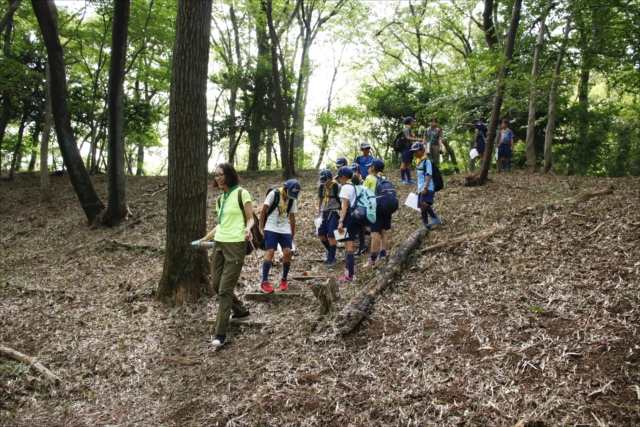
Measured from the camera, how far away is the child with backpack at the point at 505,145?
12.3 meters

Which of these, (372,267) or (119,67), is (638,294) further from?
(119,67)

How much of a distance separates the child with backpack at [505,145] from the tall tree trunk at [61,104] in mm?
12549

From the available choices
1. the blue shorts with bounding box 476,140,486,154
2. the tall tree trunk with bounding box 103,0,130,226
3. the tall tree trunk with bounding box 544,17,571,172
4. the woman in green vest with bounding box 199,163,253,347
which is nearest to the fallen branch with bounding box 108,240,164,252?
the tall tree trunk with bounding box 103,0,130,226

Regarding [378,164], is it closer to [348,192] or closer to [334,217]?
[348,192]

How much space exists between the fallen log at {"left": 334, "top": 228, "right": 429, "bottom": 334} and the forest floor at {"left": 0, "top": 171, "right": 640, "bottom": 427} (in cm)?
12

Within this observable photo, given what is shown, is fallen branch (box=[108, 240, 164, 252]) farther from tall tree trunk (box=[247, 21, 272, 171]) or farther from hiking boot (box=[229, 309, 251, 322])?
tall tree trunk (box=[247, 21, 272, 171])

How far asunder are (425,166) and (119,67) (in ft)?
27.0

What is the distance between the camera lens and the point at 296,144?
24312 mm

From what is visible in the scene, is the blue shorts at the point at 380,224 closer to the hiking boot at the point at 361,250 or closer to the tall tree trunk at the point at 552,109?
the hiking boot at the point at 361,250

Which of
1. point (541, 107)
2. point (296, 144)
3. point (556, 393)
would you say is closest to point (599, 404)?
point (556, 393)

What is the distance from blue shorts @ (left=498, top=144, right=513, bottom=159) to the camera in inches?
501

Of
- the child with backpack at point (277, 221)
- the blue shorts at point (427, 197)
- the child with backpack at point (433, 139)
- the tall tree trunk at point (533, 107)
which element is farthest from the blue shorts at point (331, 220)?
the tall tree trunk at point (533, 107)

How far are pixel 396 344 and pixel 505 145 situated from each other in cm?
1058

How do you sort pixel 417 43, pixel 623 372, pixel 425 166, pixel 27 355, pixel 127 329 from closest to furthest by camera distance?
1. pixel 623 372
2. pixel 27 355
3. pixel 127 329
4. pixel 425 166
5. pixel 417 43
